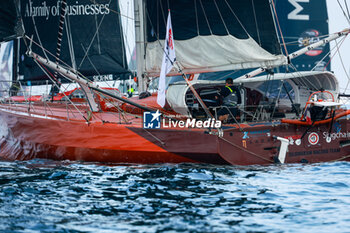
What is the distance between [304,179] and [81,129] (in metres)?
4.56

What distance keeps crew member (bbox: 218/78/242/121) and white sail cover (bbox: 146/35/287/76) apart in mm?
1226

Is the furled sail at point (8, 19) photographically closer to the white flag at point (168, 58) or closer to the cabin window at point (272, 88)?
the white flag at point (168, 58)

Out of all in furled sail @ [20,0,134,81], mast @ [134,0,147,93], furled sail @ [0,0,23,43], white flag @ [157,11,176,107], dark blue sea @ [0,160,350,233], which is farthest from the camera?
furled sail @ [20,0,134,81]

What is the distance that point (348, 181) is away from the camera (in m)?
8.00

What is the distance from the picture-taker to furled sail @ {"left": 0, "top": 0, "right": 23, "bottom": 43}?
38.2 feet

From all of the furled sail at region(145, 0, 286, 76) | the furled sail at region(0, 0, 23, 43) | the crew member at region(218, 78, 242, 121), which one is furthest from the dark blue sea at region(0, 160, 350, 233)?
the furled sail at region(0, 0, 23, 43)

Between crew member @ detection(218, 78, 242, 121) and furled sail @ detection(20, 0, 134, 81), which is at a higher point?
furled sail @ detection(20, 0, 134, 81)

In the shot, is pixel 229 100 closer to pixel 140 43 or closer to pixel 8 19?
pixel 140 43

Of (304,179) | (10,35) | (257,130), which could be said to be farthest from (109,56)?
(304,179)

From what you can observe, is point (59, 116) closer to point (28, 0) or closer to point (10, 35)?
point (10, 35)

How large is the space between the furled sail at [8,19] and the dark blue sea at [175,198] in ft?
13.6

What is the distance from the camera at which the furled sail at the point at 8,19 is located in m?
11.7

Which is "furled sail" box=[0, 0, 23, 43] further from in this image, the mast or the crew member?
the crew member

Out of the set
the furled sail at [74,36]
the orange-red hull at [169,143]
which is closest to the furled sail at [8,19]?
the orange-red hull at [169,143]
